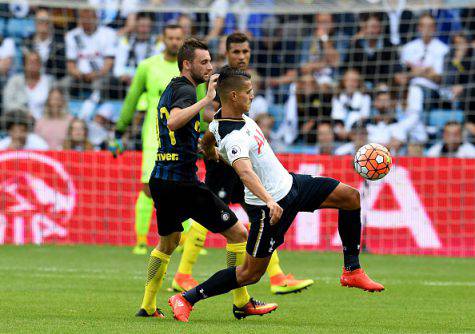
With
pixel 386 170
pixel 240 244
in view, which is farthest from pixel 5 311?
pixel 386 170

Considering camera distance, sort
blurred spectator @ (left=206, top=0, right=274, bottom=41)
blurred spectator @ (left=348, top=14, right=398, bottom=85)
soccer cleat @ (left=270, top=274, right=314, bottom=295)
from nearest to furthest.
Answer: soccer cleat @ (left=270, top=274, right=314, bottom=295) < blurred spectator @ (left=348, top=14, right=398, bottom=85) < blurred spectator @ (left=206, top=0, right=274, bottom=41)

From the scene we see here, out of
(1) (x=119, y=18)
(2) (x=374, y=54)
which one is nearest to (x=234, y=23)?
(1) (x=119, y=18)

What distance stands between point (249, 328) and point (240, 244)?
40.0 inches

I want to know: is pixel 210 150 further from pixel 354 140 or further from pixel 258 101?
pixel 258 101

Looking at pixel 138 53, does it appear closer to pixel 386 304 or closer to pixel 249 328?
pixel 386 304

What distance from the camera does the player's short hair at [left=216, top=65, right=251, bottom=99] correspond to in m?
7.02

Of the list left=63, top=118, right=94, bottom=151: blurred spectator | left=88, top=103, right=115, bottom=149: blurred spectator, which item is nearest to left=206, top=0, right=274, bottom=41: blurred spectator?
left=88, top=103, right=115, bottom=149: blurred spectator

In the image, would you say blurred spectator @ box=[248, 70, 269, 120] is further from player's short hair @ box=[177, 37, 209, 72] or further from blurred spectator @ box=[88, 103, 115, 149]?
player's short hair @ box=[177, 37, 209, 72]

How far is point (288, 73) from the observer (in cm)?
1731

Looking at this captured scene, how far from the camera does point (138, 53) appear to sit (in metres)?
17.4

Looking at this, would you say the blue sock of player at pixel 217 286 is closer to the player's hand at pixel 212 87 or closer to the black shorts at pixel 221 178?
the player's hand at pixel 212 87

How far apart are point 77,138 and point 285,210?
891cm

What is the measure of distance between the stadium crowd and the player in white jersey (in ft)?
27.7

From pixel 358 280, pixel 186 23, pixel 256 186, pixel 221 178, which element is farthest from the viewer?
pixel 186 23
